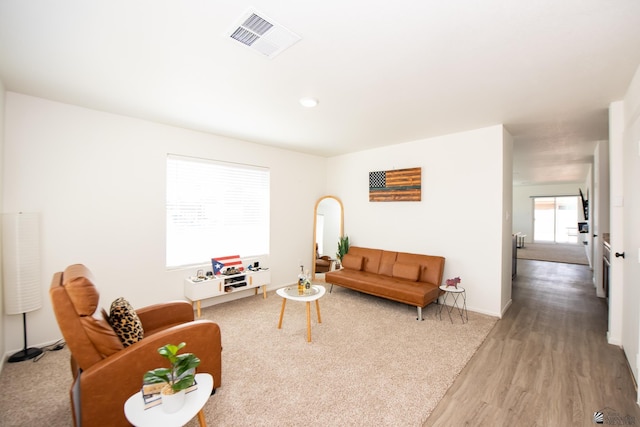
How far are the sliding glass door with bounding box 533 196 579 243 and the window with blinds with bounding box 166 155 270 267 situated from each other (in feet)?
39.1

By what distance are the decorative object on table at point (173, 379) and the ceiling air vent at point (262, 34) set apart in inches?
74.1

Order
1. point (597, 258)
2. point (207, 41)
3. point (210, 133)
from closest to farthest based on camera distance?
point (207, 41) → point (210, 133) → point (597, 258)

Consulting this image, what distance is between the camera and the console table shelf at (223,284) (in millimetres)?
3633

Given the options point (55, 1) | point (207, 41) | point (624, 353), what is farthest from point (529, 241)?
point (55, 1)

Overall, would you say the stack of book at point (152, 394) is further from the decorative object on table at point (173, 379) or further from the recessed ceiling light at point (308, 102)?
the recessed ceiling light at point (308, 102)

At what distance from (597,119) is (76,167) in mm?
6061

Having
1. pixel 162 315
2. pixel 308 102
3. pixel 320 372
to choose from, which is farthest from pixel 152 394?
pixel 308 102

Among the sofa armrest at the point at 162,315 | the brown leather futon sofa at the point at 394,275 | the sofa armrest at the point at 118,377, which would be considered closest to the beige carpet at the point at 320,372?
the brown leather futon sofa at the point at 394,275

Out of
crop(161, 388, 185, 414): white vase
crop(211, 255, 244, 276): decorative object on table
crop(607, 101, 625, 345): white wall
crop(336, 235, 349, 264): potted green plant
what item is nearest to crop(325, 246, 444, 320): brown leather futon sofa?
crop(336, 235, 349, 264): potted green plant

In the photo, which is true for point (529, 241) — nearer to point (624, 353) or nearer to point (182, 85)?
point (624, 353)

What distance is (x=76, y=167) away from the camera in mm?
2998

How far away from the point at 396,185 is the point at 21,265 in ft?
15.3

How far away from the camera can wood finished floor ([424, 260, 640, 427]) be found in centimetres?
187

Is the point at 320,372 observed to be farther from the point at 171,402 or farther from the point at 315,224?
the point at 315,224
